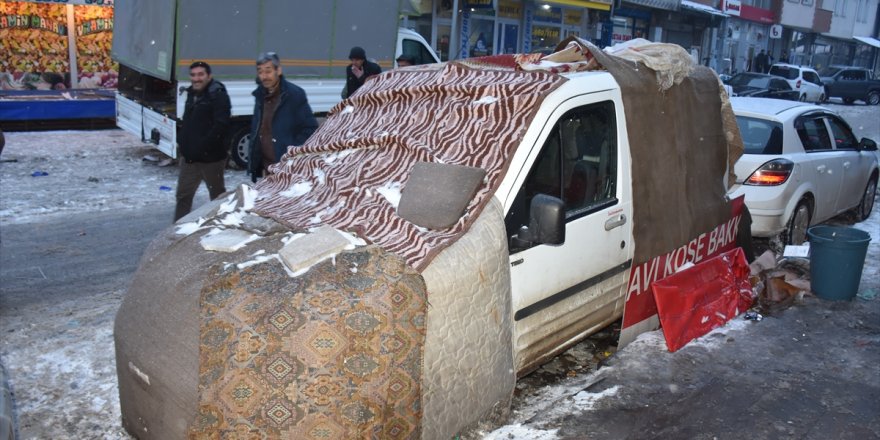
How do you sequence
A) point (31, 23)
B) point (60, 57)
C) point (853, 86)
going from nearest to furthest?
point (31, 23)
point (60, 57)
point (853, 86)

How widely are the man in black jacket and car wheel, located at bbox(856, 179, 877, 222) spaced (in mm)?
8076

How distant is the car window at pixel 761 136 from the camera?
26.3 ft

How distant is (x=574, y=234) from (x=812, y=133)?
17.4 feet

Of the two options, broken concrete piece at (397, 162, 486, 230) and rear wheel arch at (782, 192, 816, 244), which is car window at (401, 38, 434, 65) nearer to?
rear wheel arch at (782, 192, 816, 244)

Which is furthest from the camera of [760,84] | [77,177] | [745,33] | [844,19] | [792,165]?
[844,19]

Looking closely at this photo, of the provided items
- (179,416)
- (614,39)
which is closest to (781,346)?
(179,416)

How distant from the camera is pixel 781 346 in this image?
569 centimetres

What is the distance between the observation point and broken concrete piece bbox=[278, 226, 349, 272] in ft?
11.4

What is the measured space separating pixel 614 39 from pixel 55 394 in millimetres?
32325

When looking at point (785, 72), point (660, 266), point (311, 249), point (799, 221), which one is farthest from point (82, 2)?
point (785, 72)

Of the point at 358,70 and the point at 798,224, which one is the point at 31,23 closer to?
the point at 358,70

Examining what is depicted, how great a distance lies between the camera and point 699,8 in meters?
37.2

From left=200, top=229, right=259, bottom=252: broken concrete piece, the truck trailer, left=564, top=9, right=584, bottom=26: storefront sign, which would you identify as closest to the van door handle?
left=200, top=229, right=259, bottom=252: broken concrete piece

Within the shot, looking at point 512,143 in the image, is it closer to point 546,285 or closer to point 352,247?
point 546,285
